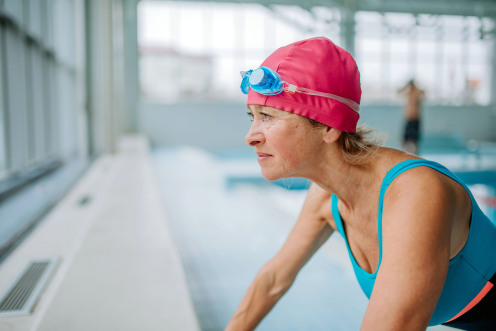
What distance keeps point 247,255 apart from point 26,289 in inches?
81.3

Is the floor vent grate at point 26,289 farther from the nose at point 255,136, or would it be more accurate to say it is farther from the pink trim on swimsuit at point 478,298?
the pink trim on swimsuit at point 478,298

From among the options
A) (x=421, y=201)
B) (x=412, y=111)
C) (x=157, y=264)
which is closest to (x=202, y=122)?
(x=412, y=111)

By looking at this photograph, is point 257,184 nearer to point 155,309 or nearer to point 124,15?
point 155,309

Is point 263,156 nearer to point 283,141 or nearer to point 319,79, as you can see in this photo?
point 283,141

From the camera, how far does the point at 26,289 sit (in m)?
1.95

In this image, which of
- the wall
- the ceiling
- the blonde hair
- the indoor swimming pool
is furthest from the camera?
the ceiling

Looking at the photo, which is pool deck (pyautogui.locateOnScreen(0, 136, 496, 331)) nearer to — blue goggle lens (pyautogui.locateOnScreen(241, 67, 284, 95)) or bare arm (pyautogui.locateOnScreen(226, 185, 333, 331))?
bare arm (pyautogui.locateOnScreen(226, 185, 333, 331))

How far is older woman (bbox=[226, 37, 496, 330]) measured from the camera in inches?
36.8

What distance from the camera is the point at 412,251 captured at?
93cm

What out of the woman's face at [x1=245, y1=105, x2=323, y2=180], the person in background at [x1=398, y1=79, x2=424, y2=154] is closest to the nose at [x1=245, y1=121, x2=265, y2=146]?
the woman's face at [x1=245, y1=105, x2=323, y2=180]

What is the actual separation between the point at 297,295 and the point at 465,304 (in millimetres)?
1677

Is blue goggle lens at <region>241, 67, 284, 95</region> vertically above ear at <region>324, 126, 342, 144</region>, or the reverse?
blue goggle lens at <region>241, 67, 284, 95</region>

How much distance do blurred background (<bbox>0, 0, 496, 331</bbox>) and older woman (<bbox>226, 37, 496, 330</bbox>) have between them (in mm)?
207

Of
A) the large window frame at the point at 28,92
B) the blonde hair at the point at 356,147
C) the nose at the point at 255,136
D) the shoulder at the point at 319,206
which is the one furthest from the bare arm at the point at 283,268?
the large window frame at the point at 28,92
